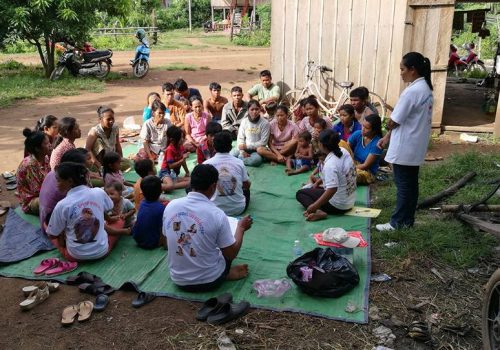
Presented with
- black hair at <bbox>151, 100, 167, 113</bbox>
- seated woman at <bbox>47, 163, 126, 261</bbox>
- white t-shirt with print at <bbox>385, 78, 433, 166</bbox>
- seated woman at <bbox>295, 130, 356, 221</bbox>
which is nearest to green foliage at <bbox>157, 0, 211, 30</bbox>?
black hair at <bbox>151, 100, 167, 113</bbox>

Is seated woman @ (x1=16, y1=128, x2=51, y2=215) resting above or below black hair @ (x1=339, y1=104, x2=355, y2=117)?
below

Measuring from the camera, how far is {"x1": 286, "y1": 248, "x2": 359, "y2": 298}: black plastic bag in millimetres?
3592

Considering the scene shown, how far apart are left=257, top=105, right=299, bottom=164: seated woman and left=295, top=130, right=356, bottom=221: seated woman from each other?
5.49 feet

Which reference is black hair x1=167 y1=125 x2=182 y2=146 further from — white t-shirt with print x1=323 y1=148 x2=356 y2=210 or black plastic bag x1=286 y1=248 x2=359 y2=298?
black plastic bag x1=286 y1=248 x2=359 y2=298

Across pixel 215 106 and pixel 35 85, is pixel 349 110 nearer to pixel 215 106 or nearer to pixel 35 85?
pixel 215 106

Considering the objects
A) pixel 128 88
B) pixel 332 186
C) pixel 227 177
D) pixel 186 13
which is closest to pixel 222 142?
pixel 227 177

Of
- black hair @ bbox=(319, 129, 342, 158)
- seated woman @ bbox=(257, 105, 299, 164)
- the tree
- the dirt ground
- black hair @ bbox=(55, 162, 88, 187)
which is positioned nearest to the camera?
the dirt ground

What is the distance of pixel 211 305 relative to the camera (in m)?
3.51

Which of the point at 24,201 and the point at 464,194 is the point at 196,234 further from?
the point at 464,194

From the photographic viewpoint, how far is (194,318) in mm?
3455

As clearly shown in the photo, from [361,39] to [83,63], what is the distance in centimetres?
941

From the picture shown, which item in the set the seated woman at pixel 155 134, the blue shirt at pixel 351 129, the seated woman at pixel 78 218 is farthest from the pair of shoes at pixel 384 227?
the seated woman at pixel 155 134

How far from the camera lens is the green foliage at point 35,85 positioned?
1201cm

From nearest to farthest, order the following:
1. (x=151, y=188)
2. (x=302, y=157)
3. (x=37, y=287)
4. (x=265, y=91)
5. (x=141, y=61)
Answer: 1. (x=37, y=287)
2. (x=151, y=188)
3. (x=302, y=157)
4. (x=265, y=91)
5. (x=141, y=61)
